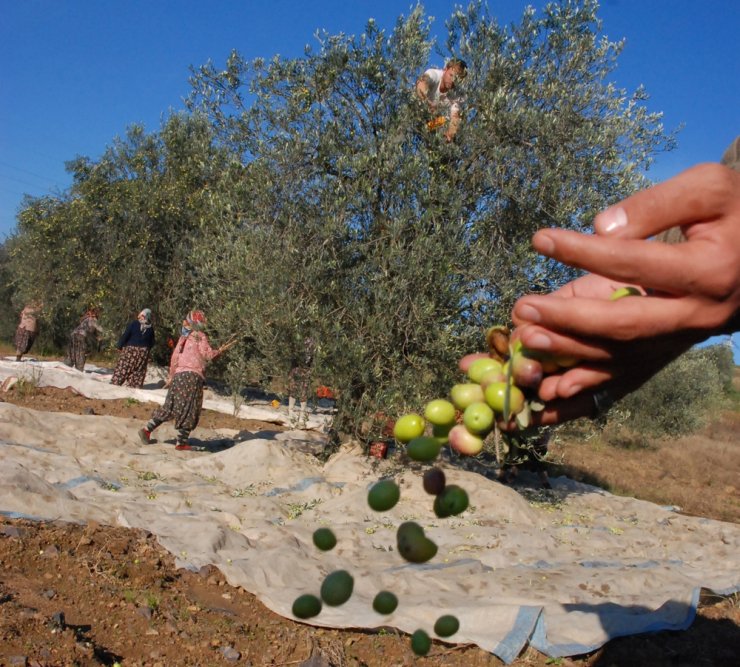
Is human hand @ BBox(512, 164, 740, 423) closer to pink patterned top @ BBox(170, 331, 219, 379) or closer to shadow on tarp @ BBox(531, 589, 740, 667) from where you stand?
shadow on tarp @ BBox(531, 589, 740, 667)

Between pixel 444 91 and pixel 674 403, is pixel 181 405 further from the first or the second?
pixel 674 403

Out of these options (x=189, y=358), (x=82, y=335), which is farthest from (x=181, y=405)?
(x=82, y=335)

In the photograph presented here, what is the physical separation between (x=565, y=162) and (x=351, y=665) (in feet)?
21.1

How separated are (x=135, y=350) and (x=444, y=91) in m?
9.28

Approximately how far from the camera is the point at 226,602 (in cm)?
577

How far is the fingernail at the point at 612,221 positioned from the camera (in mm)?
1593

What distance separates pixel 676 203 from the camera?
5.11 ft

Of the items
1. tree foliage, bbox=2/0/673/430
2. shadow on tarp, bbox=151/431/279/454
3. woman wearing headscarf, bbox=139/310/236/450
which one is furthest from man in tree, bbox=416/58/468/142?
shadow on tarp, bbox=151/431/279/454

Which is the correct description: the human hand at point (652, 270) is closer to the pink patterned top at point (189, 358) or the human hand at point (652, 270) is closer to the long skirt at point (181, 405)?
the pink patterned top at point (189, 358)

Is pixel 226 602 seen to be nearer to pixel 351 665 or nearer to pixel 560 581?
pixel 351 665

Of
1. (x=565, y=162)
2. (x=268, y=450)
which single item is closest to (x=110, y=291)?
(x=268, y=450)

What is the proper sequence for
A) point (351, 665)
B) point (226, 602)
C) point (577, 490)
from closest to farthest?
point (351, 665) → point (226, 602) → point (577, 490)

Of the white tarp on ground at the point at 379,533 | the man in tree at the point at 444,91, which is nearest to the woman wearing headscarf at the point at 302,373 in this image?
the white tarp on ground at the point at 379,533

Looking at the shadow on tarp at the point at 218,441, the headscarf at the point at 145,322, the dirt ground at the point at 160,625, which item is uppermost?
the headscarf at the point at 145,322
